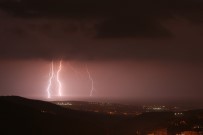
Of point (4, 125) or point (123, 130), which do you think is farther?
point (123, 130)

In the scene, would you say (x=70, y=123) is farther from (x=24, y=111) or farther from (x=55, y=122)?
(x=24, y=111)

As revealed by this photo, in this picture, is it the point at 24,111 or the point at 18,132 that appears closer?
the point at 18,132

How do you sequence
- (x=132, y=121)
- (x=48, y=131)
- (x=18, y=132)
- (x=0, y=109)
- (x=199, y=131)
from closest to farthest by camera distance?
(x=18, y=132), (x=48, y=131), (x=0, y=109), (x=199, y=131), (x=132, y=121)

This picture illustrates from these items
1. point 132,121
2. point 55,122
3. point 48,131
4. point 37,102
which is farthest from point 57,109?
point 48,131

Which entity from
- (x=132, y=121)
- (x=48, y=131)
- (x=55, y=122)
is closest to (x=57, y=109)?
(x=132, y=121)

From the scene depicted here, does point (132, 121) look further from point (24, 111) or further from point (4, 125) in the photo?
point (4, 125)

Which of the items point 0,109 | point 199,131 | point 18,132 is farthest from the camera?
point 199,131

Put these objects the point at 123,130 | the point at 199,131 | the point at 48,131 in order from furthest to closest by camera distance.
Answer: the point at 123,130 → the point at 199,131 → the point at 48,131

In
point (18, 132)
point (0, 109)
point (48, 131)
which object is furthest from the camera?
point (0, 109)
